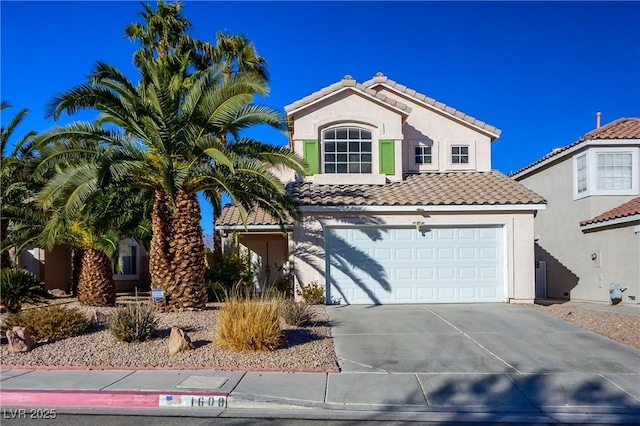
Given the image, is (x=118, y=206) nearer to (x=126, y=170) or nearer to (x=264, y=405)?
(x=126, y=170)

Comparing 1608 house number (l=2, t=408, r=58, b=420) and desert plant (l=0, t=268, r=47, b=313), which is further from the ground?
desert plant (l=0, t=268, r=47, b=313)

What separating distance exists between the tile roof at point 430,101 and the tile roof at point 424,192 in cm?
194

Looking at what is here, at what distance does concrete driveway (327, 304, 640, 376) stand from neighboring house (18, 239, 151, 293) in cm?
1124

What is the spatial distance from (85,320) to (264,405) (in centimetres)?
548

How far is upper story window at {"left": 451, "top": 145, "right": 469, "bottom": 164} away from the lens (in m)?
19.1

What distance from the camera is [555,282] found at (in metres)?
20.9

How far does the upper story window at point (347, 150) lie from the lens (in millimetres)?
17328

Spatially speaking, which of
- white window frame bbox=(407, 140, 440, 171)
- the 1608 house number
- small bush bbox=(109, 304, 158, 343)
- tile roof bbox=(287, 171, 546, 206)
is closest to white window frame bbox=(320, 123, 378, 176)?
tile roof bbox=(287, 171, 546, 206)

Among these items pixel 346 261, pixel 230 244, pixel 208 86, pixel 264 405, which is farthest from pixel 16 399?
pixel 230 244

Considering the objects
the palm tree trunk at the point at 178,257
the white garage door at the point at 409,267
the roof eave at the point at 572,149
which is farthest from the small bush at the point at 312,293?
the roof eave at the point at 572,149

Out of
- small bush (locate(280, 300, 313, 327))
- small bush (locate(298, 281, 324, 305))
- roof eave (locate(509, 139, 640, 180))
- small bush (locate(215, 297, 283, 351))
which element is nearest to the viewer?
small bush (locate(215, 297, 283, 351))

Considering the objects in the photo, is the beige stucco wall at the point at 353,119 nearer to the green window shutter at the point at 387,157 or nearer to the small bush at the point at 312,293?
the green window shutter at the point at 387,157

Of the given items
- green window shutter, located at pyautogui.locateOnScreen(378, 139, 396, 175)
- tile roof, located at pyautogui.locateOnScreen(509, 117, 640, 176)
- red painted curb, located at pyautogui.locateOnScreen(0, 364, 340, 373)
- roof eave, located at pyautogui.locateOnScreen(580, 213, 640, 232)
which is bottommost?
red painted curb, located at pyautogui.locateOnScreen(0, 364, 340, 373)

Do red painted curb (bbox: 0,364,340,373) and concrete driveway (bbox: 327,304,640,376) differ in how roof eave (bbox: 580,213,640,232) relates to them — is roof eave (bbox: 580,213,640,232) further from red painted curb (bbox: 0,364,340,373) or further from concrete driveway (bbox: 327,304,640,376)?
red painted curb (bbox: 0,364,340,373)
